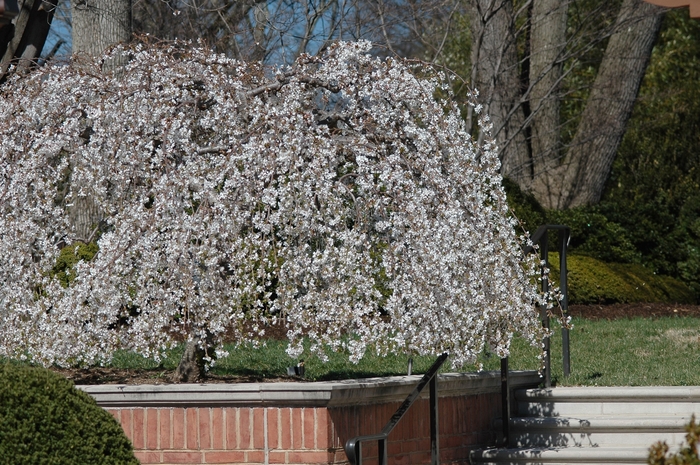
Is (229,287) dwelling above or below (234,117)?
below

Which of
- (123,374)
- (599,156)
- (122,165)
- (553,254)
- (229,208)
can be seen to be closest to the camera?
(229,208)

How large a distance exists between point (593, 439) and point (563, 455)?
415 millimetres

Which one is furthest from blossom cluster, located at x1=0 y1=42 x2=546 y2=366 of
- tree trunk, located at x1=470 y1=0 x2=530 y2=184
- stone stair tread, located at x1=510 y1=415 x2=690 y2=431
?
tree trunk, located at x1=470 y1=0 x2=530 y2=184

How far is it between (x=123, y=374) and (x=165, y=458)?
1717mm

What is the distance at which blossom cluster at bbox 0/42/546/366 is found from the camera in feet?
17.8

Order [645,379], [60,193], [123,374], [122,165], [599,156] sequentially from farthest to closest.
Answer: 1. [599,156]
2. [645,379]
3. [123,374]
4. [60,193]
5. [122,165]

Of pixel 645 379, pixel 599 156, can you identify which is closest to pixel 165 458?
pixel 645 379

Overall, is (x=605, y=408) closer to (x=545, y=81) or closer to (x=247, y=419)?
(x=247, y=419)

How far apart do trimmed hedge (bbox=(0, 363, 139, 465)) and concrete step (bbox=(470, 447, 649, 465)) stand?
117 inches

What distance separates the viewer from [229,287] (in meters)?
5.48

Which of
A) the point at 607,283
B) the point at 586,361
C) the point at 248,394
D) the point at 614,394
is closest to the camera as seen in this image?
the point at 248,394

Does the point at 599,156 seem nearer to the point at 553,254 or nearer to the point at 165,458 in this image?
the point at 553,254

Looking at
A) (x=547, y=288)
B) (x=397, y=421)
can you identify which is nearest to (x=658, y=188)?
(x=547, y=288)

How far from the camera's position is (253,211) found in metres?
5.55
